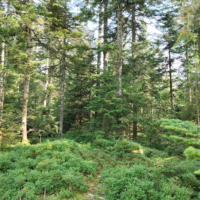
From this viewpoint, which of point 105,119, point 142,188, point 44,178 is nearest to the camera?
point 142,188

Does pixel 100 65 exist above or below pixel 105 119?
above

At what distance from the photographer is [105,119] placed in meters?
9.70

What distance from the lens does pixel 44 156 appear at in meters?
5.79

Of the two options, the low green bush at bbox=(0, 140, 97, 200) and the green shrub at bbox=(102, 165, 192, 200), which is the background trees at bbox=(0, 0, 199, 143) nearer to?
the low green bush at bbox=(0, 140, 97, 200)

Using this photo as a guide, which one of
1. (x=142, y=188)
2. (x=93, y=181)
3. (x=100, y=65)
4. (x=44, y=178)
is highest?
(x=100, y=65)

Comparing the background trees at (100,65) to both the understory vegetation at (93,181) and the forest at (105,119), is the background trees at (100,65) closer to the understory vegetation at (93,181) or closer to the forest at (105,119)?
the forest at (105,119)

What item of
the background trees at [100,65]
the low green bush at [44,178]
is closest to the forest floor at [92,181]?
the low green bush at [44,178]

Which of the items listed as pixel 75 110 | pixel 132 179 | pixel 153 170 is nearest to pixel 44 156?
pixel 132 179

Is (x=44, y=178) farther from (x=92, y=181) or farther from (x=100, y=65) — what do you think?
(x=100, y=65)

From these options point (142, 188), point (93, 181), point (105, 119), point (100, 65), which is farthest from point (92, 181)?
point (100, 65)

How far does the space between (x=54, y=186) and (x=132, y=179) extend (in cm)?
233

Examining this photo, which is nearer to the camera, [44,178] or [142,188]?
[142,188]

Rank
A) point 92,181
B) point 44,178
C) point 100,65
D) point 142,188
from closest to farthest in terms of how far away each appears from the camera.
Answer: point 142,188 < point 44,178 < point 92,181 < point 100,65

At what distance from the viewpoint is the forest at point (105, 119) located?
4.04 m
